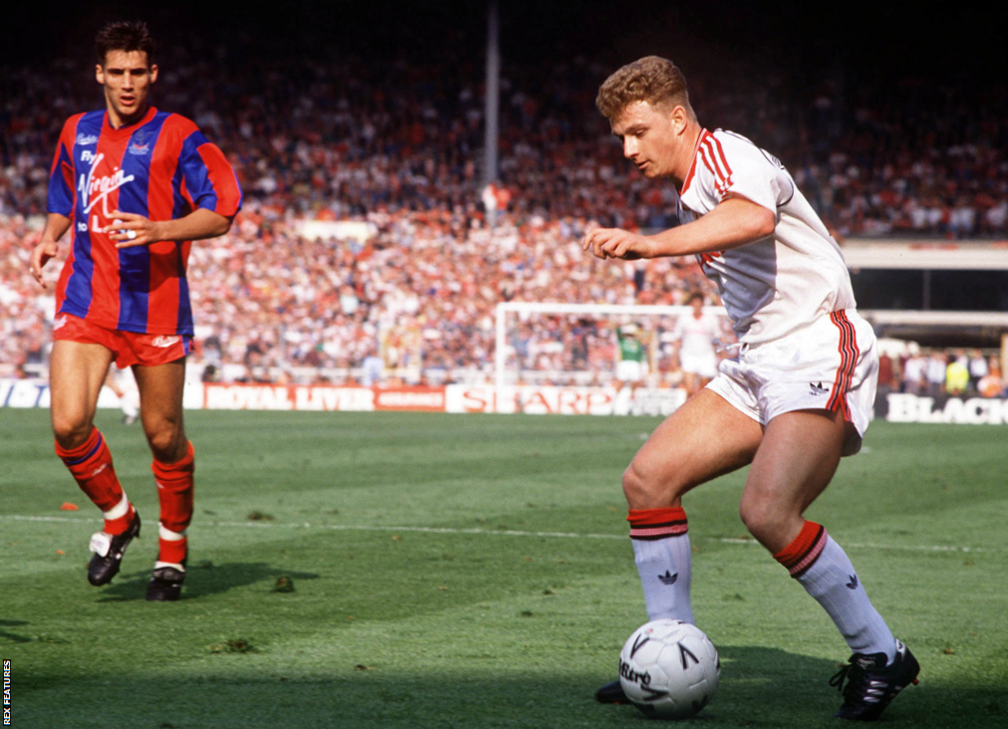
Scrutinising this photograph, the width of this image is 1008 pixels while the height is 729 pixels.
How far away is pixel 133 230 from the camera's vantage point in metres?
4.61

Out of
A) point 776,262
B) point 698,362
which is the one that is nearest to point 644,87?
point 776,262

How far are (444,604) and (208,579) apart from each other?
124 cm

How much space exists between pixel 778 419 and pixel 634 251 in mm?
766

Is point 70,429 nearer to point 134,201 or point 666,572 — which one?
point 134,201

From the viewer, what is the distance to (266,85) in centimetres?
3338

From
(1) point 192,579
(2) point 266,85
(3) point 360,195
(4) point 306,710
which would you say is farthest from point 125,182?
(2) point 266,85

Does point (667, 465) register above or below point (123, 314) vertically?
below

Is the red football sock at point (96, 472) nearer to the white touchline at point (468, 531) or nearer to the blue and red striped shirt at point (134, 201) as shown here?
the blue and red striped shirt at point (134, 201)

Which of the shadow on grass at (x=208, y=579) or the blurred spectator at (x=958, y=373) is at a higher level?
the shadow on grass at (x=208, y=579)

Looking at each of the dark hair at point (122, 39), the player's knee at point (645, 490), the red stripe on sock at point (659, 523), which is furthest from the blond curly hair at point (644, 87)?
the dark hair at point (122, 39)

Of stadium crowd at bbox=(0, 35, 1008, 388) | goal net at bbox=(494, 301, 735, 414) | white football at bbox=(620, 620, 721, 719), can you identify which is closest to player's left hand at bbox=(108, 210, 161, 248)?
white football at bbox=(620, 620, 721, 719)

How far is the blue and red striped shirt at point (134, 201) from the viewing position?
512 cm

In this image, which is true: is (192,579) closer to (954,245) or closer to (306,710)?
(306,710)

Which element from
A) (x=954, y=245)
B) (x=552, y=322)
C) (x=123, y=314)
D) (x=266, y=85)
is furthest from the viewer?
(x=266, y=85)
